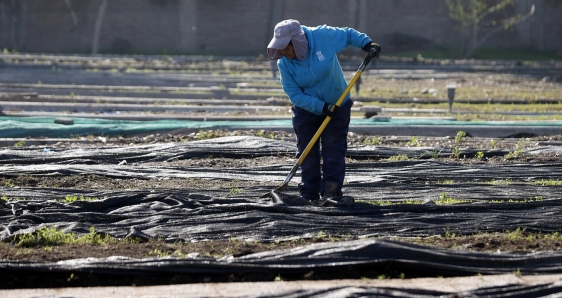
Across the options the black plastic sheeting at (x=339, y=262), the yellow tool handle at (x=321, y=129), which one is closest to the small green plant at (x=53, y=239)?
the black plastic sheeting at (x=339, y=262)

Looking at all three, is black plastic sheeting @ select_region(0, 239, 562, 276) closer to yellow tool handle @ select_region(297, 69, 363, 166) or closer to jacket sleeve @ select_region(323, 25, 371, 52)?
yellow tool handle @ select_region(297, 69, 363, 166)

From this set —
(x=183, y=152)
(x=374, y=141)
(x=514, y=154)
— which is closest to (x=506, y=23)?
(x=374, y=141)

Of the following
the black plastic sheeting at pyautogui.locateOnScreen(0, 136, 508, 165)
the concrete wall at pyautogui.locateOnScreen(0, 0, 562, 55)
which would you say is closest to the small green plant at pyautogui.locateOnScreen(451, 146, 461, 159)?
the black plastic sheeting at pyautogui.locateOnScreen(0, 136, 508, 165)

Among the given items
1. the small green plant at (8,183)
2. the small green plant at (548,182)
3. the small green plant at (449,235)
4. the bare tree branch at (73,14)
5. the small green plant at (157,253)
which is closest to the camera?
the small green plant at (157,253)

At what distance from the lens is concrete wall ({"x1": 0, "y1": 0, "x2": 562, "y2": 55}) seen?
36.9m

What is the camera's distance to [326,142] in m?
6.69

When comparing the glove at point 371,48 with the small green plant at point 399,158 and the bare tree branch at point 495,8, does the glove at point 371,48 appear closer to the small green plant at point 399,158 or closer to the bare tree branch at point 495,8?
the small green plant at point 399,158

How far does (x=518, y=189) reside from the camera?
713cm

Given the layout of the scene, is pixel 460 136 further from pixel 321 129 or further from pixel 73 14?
pixel 73 14

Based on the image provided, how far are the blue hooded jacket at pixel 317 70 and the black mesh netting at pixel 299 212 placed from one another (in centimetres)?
80

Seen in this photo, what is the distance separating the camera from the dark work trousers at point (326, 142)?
6.63m

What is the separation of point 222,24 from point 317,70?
31586 mm

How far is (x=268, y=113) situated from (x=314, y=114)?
7.82m

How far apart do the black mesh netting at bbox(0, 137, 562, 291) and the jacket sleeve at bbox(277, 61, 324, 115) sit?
719mm
